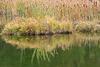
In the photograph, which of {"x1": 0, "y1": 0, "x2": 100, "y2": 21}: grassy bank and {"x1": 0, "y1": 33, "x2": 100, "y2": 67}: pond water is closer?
{"x1": 0, "y1": 33, "x2": 100, "y2": 67}: pond water

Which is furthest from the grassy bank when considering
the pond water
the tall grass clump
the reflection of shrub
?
the pond water

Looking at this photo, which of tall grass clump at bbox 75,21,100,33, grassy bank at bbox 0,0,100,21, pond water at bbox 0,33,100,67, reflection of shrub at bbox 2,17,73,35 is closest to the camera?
pond water at bbox 0,33,100,67

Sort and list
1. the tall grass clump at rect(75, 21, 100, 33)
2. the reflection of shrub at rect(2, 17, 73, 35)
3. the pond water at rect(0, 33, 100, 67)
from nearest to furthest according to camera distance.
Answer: the pond water at rect(0, 33, 100, 67)
the reflection of shrub at rect(2, 17, 73, 35)
the tall grass clump at rect(75, 21, 100, 33)

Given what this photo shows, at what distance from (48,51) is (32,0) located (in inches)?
360

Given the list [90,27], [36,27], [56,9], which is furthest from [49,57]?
[56,9]

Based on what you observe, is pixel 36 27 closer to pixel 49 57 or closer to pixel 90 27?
pixel 90 27

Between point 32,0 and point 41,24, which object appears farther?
point 32,0

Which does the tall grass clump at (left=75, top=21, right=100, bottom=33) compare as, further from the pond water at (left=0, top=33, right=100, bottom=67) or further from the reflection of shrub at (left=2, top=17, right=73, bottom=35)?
the pond water at (left=0, top=33, right=100, bottom=67)

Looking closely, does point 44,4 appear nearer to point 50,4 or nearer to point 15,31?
point 50,4

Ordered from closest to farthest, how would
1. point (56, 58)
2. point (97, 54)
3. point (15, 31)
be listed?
point (56, 58) → point (97, 54) → point (15, 31)

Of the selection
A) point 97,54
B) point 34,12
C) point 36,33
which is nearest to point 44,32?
point 36,33

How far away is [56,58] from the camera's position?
288 inches

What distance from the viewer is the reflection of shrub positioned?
44.3ft

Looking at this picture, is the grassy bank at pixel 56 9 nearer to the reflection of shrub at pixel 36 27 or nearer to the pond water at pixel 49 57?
the reflection of shrub at pixel 36 27
